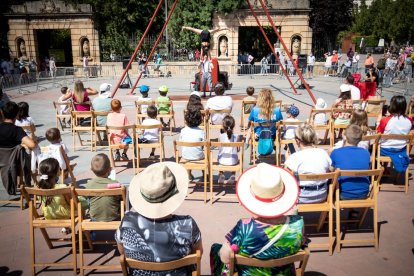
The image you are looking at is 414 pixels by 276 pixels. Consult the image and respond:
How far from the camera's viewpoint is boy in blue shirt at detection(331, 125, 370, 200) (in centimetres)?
453

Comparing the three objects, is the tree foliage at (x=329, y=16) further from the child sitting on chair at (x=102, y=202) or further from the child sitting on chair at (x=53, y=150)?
the child sitting on chair at (x=102, y=202)

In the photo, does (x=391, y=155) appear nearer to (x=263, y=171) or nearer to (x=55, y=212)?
(x=263, y=171)

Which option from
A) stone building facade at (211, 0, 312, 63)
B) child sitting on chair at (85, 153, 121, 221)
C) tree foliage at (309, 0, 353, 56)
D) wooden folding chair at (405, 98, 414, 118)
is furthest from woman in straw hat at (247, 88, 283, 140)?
tree foliage at (309, 0, 353, 56)

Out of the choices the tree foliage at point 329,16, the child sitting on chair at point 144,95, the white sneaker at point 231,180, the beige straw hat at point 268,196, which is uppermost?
the tree foliage at point 329,16

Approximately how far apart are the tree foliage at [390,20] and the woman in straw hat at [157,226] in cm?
5172

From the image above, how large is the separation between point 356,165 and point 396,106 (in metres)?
2.35

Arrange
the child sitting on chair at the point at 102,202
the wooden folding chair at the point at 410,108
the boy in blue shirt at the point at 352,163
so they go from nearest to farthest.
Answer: the child sitting on chair at the point at 102,202
the boy in blue shirt at the point at 352,163
the wooden folding chair at the point at 410,108

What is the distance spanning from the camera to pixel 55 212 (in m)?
4.31

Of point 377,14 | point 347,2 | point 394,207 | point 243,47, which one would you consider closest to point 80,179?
point 394,207

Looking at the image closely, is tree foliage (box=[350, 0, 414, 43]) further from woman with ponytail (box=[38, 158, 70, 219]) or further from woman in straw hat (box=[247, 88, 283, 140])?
woman with ponytail (box=[38, 158, 70, 219])

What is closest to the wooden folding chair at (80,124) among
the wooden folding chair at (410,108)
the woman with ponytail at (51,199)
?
the woman with ponytail at (51,199)

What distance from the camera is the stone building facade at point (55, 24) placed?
28328 millimetres

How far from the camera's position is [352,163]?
462cm

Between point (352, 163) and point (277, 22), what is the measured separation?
25.1m
